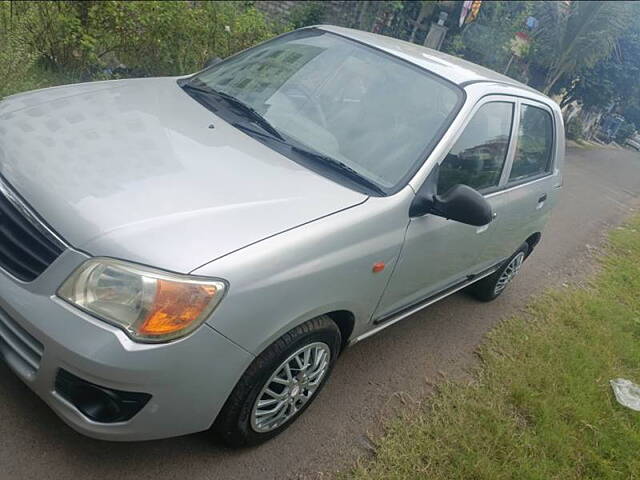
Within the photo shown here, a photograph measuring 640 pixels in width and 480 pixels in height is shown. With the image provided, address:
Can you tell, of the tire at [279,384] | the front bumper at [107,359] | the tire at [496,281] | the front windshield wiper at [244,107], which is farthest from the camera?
the tire at [496,281]

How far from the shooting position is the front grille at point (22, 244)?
2.11m

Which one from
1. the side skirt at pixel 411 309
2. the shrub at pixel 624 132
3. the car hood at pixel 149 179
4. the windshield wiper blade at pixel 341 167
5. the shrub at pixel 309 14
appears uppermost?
the windshield wiper blade at pixel 341 167

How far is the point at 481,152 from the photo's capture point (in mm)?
3398

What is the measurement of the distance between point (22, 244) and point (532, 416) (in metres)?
3.04

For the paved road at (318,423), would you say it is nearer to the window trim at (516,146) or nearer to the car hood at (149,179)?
the car hood at (149,179)

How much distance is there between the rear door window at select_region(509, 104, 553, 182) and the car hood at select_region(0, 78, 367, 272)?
→ 1.73 metres

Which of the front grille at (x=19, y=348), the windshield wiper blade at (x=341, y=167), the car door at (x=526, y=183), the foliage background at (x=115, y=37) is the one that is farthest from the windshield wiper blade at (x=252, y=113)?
the foliage background at (x=115, y=37)

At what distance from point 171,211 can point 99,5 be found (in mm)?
4697

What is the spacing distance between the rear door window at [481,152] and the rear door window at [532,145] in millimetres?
228

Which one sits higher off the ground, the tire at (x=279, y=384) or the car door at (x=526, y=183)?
the car door at (x=526, y=183)

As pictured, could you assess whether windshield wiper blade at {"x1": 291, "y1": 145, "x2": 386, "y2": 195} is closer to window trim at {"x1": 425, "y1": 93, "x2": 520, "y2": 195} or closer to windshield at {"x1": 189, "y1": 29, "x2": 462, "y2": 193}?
windshield at {"x1": 189, "y1": 29, "x2": 462, "y2": 193}

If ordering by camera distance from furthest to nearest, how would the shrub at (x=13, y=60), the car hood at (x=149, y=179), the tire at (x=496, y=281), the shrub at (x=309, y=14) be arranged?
the shrub at (x=309, y=14)
the tire at (x=496, y=281)
the shrub at (x=13, y=60)
the car hood at (x=149, y=179)

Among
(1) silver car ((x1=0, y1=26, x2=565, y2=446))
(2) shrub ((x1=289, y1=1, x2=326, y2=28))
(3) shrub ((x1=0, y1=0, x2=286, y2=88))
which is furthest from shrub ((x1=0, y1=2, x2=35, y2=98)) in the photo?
(2) shrub ((x1=289, y1=1, x2=326, y2=28))

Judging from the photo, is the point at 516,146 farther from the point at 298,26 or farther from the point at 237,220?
the point at 298,26
